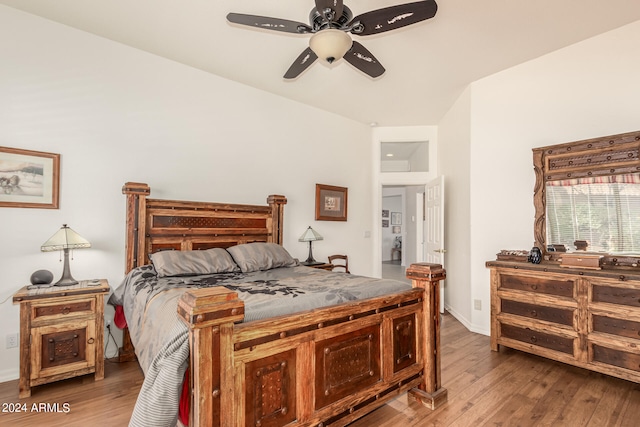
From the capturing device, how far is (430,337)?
87.0 inches

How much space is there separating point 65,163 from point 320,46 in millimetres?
2487

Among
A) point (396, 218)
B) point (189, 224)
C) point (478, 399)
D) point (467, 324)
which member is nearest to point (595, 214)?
point (467, 324)

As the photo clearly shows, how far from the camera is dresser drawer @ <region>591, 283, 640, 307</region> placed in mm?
2402

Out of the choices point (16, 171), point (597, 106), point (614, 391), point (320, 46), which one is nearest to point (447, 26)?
point (320, 46)

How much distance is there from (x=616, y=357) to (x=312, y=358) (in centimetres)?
255

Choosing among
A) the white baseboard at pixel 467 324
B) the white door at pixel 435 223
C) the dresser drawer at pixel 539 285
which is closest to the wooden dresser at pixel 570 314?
the dresser drawer at pixel 539 285

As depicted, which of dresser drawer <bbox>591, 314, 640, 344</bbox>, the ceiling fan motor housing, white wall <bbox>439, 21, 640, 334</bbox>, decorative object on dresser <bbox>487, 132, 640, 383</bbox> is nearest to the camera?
the ceiling fan motor housing

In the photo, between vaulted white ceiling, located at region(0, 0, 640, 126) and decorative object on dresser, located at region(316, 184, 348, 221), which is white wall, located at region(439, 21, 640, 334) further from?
decorative object on dresser, located at region(316, 184, 348, 221)

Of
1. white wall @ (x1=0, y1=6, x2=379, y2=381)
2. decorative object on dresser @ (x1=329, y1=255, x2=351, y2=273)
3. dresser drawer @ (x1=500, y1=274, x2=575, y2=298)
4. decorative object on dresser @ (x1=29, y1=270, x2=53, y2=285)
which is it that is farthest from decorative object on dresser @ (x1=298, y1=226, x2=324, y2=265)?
decorative object on dresser @ (x1=29, y1=270, x2=53, y2=285)

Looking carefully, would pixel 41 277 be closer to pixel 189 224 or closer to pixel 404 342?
pixel 189 224

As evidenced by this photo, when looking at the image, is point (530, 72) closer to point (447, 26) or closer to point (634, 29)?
point (634, 29)

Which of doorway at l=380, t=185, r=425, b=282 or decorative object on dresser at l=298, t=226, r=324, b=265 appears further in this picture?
doorway at l=380, t=185, r=425, b=282

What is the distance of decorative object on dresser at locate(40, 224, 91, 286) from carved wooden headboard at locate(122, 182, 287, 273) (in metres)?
0.44

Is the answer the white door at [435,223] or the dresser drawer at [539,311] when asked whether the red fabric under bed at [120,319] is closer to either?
the dresser drawer at [539,311]
